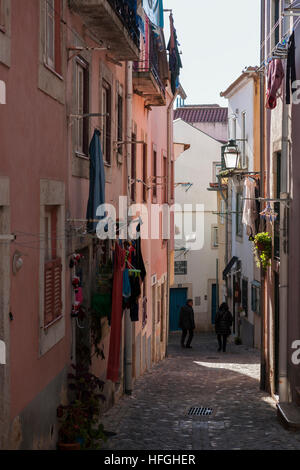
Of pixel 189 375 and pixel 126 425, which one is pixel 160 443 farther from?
pixel 189 375

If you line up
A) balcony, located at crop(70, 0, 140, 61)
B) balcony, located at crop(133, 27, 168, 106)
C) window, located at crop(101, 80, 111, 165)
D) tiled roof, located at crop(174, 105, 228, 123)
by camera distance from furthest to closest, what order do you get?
tiled roof, located at crop(174, 105, 228, 123) → balcony, located at crop(133, 27, 168, 106) → window, located at crop(101, 80, 111, 165) → balcony, located at crop(70, 0, 140, 61)

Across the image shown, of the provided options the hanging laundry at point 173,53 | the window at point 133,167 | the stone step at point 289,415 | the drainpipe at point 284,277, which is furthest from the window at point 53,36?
the hanging laundry at point 173,53

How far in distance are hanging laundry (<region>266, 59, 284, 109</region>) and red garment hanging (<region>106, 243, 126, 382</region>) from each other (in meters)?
4.90

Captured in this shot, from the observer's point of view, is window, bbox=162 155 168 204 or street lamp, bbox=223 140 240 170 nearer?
street lamp, bbox=223 140 240 170

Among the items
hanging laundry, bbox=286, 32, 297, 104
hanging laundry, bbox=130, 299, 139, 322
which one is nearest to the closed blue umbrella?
hanging laundry, bbox=130, 299, 139, 322

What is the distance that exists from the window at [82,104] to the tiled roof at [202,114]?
122 ft

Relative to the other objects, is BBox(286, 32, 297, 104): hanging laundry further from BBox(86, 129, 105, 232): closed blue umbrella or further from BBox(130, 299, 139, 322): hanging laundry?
BBox(130, 299, 139, 322): hanging laundry

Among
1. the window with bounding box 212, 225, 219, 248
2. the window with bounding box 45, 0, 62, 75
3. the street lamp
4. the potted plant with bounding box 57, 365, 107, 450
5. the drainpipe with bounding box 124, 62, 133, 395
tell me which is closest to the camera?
the window with bounding box 45, 0, 62, 75

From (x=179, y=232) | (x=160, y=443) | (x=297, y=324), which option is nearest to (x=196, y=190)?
(x=179, y=232)

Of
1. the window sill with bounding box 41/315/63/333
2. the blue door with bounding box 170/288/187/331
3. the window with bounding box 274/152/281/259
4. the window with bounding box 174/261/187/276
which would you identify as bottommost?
the blue door with bounding box 170/288/187/331

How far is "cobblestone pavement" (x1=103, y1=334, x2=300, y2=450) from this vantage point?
35.1 ft

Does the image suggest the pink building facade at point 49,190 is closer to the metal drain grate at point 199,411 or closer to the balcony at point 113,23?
the balcony at point 113,23
